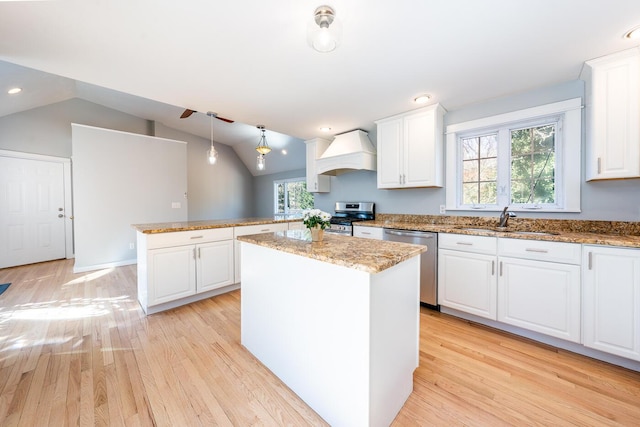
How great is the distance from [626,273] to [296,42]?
274cm

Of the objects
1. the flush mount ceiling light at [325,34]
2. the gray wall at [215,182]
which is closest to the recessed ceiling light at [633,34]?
the flush mount ceiling light at [325,34]

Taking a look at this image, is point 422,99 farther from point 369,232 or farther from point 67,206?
point 67,206

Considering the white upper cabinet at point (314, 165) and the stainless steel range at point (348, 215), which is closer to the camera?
the stainless steel range at point (348, 215)

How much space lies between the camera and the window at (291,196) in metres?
6.78

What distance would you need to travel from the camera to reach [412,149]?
305 cm

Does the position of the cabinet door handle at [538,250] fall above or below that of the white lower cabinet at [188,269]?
above

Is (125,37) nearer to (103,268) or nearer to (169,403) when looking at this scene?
(169,403)

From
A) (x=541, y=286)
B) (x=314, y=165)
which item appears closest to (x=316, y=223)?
(x=541, y=286)

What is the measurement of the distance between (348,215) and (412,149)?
1.50 m

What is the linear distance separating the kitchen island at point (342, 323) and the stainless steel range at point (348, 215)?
170 centimetres

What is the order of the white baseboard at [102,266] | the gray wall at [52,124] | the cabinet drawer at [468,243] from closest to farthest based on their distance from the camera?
the cabinet drawer at [468,243] → the white baseboard at [102,266] → the gray wall at [52,124]

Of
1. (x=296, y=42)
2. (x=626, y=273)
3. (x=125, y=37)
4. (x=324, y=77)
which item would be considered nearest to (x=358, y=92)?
(x=324, y=77)

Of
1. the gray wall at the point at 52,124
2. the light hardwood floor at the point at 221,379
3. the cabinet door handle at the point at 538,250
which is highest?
the gray wall at the point at 52,124

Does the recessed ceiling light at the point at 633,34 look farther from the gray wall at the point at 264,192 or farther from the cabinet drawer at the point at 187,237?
the gray wall at the point at 264,192
